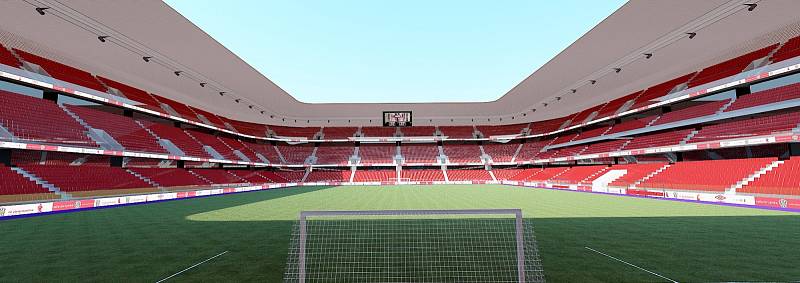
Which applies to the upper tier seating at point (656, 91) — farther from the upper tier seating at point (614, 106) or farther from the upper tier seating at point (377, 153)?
the upper tier seating at point (377, 153)

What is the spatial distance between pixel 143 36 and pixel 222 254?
12.5 meters

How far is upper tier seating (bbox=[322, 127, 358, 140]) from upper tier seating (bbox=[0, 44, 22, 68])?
2459 centimetres

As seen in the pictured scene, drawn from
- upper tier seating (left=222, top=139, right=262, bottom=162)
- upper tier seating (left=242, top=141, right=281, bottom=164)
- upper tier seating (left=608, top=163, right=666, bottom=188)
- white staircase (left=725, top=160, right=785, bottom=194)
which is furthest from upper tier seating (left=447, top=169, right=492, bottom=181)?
white staircase (left=725, top=160, right=785, bottom=194)

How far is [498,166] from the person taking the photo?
35.2m

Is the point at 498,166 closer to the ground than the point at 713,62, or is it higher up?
closer to the ground

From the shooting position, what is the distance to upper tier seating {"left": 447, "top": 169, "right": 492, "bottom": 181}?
3253 centimetres

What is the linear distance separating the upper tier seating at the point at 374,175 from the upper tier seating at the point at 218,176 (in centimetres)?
1096

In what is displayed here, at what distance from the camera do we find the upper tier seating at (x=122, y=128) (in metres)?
16.0

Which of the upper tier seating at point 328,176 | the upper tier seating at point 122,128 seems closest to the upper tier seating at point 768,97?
the upper tier seating at point 328,176

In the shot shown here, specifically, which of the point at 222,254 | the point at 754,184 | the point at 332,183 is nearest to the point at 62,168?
the point at 222,254

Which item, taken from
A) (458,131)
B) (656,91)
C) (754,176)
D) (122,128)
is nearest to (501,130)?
(458,131)

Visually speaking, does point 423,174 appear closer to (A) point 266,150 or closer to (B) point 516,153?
(B) point 516,153

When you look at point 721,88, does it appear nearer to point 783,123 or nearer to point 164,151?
point 783,123

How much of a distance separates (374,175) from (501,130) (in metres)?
15.2
